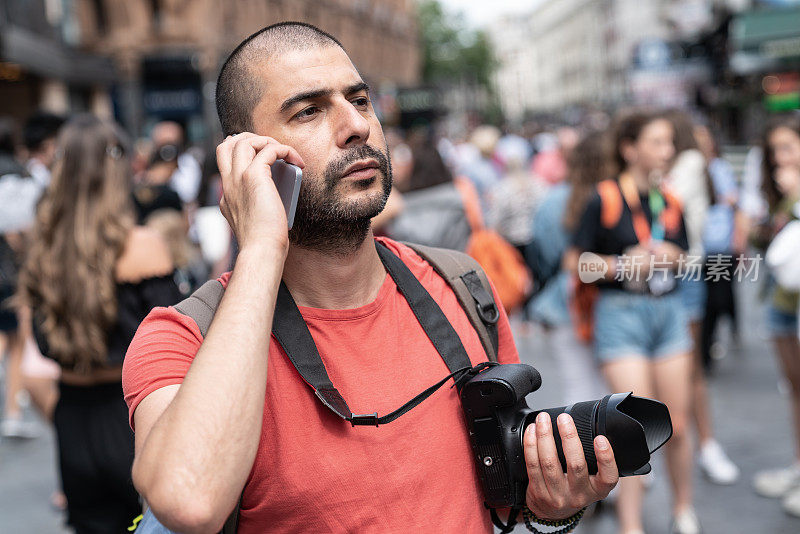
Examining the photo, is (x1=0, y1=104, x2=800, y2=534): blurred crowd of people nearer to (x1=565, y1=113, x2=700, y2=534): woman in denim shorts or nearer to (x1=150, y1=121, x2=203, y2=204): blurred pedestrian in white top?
(x1=565, y1=113, x2=700, y2=534): woman in denim shorts

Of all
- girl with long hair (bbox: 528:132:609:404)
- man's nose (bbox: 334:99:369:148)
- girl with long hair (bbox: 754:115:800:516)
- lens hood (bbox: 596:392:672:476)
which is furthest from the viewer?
girl with long hair (bbox: 528:132:609:404)

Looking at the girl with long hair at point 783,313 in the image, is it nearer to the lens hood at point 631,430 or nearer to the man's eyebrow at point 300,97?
the lens hood at point 631,430

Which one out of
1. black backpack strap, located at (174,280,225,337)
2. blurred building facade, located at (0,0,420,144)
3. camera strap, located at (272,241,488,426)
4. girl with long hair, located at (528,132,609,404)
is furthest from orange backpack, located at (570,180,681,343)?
A: blurred building facade, located at (0,0,420,144)

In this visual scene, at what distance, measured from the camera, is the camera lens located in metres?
1.57

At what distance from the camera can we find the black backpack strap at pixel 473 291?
1979 millimetres

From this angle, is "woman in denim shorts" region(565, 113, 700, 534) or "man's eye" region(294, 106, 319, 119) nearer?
"man's eye" region(294, 106, 319, 119)

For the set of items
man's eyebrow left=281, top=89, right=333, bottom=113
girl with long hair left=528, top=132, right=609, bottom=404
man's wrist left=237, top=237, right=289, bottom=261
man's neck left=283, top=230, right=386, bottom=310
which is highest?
man's eyebrow left=281, top=89, right=333, bottom=113

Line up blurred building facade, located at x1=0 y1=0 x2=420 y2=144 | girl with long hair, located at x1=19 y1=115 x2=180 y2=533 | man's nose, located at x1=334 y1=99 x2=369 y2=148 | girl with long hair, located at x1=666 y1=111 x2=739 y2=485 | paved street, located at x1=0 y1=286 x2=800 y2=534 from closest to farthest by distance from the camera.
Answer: man's nose, located at x1=334 y1=99 x2=369 y2=148
girl with long hair, located at x1=19 y1=115 x2=180 y2=533
paved street, located at x1=0 y1=286 x2=800 y2=534
girl with long hair, located at x1=666 y1=111 x2=739 y2=485
blurred building facade, located at x1=0 y1=0 x2=420 y2=144

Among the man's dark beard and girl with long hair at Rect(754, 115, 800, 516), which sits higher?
the man's dark beard

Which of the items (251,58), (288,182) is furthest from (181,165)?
(288,182)

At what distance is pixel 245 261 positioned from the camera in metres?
1.57

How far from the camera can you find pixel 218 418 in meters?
1.43

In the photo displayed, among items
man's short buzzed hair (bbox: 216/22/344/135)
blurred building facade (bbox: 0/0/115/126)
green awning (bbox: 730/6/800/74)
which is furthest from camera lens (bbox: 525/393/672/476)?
green awning (bbox: 730/6/800/74)

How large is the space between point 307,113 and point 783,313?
4.02 meters
